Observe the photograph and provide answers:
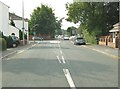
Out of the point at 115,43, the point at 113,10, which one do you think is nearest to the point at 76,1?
the point at 113,10

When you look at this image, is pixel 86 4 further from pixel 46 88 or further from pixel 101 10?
pixel 46 88

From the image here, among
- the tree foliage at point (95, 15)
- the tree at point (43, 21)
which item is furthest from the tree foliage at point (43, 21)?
the tree foliage at point (95, 15)

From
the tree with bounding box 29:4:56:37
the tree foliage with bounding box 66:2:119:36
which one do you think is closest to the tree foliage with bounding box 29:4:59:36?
the tree with bounding box 29:4:56:37

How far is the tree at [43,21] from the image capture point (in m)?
115

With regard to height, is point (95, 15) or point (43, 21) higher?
point (43, 21)

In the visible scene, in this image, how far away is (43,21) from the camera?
115562 mm

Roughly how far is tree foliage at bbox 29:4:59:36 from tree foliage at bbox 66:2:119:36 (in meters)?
50.8

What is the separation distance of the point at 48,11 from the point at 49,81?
109 metres

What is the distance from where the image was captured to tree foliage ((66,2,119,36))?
61125 mm

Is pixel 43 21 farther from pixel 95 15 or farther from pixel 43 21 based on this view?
pixel 95 15

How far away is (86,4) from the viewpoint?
202ft

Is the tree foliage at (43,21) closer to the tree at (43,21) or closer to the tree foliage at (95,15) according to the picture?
the tree at (43,21)

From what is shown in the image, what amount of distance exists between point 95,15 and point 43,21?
55854 mm

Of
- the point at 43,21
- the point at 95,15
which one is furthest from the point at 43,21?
the point at 95,15
